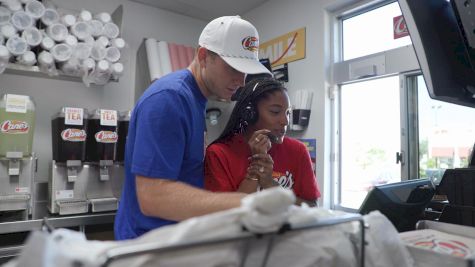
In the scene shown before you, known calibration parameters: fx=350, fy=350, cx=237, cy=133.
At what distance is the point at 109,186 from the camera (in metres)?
2.35

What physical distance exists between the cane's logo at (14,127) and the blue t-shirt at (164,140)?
1250mm

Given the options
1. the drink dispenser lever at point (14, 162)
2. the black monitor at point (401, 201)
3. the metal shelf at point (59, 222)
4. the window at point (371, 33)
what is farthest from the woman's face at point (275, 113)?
the window at point (371, 33)

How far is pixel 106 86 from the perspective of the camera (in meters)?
3.25

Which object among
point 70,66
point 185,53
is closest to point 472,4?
point 70,66

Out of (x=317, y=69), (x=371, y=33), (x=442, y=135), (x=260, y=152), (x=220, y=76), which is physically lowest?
(x=260, y=152)

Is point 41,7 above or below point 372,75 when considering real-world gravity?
above

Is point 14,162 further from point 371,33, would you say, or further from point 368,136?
point 371,33

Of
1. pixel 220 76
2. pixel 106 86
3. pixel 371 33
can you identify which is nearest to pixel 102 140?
pixel 106 86

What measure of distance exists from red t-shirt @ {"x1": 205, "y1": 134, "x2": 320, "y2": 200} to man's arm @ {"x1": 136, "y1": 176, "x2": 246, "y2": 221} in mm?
351

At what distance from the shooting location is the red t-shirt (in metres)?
1.23

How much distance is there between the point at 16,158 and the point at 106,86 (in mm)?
1387

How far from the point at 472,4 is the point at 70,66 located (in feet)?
7.93

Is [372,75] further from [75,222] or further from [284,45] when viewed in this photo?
[75,222]

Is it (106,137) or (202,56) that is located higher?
(202,56)
